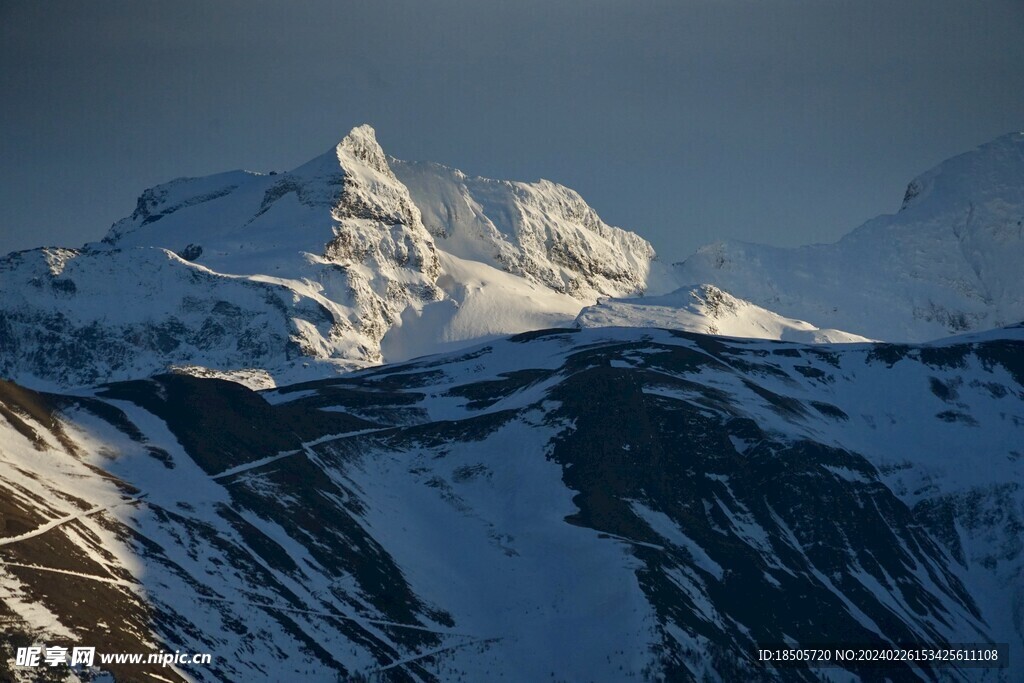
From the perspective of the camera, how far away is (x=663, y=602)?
168250 mm

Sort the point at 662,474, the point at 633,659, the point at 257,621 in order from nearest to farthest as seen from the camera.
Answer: the point at 257,621, the point at 633,659, the point at 662,474

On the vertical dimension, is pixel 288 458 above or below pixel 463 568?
above

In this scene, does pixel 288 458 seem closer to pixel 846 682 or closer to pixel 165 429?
pixel 165 429

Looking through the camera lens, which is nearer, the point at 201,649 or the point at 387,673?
the point at 201,649

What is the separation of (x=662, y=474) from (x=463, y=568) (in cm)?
2788

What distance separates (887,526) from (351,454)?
183ft

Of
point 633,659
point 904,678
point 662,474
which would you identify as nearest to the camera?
point 633,659

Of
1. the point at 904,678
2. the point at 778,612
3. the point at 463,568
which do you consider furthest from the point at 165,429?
the point at 904,678

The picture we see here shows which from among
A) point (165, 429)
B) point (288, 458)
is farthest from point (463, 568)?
point (165, 429)

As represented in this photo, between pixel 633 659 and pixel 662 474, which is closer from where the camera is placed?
pixel 633 659

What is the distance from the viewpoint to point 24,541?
140500 mm

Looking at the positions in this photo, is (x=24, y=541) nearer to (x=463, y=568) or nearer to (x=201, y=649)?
(x=201, y=649)

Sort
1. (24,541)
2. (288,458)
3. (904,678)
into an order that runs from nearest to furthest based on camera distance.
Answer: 1. (24,541)
2. (904,678)
3. (288,458)

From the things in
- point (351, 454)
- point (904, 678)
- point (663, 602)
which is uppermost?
point (351, 454)
